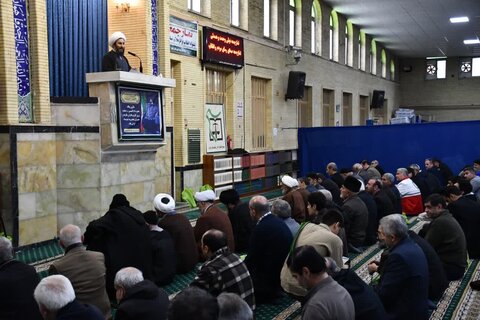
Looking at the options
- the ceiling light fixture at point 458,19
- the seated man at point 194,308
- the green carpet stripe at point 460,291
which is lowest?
the green carpet stripe at point 460,291

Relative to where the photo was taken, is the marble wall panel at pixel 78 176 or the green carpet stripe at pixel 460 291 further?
the marble wall panel at pixel 78 176

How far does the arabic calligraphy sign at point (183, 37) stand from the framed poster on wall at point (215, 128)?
1.36 m

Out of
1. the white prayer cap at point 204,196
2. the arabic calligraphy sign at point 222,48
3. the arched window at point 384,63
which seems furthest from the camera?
the arched window at point 384,63

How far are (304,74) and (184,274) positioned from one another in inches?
427

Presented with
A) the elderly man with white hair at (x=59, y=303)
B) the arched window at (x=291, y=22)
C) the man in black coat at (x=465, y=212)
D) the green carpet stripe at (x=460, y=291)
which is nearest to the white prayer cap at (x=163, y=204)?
the green carpet stripe at (x=460, y=291)

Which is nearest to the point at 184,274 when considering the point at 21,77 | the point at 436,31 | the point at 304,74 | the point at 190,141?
the point at 21,77

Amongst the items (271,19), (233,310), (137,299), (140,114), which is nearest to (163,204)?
(137,299)

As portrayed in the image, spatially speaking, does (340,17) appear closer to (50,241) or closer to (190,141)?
(190,141)

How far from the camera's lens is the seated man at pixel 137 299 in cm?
287

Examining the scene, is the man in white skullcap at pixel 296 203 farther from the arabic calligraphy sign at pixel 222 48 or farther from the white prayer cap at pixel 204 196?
the arabic calligraphy sign at pixel 222 48

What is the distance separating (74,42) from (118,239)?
4747mm

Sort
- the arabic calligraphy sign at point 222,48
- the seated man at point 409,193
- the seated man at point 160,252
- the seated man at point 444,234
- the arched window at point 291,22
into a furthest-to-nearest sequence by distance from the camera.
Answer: the arched window at point 291,22 → the arabic calligraphy sign at point 222,48 → the seated man at point 409,193 → the seated man at point 160,252 → the seated man at point 444,234

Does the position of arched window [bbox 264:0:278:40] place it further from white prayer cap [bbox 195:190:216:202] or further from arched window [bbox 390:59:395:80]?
arched window [bbox 390:59:395:80]

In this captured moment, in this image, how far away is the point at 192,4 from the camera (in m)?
11.3
